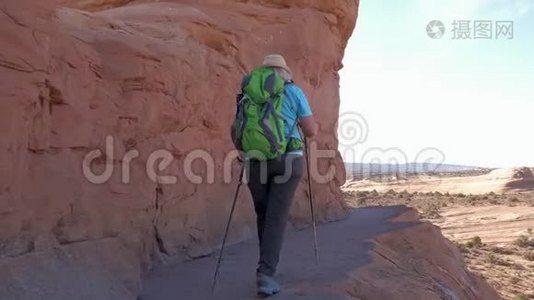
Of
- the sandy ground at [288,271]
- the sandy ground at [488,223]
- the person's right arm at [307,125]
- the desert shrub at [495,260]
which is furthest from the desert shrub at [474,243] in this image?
the person's right arm at [307,125]

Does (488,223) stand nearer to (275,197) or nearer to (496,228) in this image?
(496,228)

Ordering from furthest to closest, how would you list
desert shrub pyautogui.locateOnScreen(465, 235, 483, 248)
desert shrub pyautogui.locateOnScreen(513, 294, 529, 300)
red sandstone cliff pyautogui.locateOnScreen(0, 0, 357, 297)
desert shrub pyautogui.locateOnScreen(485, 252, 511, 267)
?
desert shrub pyautogui.locateOnScreen(465, 235, 483, 248)
desert shrub pyautogui.locateOnScreen(485, 252, 511, 267)
desert shrub pyautogui.locateOnScreen(513, 294, 529, 300)
red sandstone cliff pyautogui.locateOnScreen(0, 0, 357, 297)

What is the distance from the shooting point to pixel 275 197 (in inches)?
184

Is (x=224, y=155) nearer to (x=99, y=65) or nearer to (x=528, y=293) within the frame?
(x=99, y=65)

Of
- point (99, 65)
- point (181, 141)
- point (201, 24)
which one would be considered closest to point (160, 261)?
point (181, 141)

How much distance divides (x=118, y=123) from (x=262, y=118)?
188cm

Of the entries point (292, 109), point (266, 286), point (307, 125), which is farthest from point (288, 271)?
point (292, 109)

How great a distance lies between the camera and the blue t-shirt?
4676mm

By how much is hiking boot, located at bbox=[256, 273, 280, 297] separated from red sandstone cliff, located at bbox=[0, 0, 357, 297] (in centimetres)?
114

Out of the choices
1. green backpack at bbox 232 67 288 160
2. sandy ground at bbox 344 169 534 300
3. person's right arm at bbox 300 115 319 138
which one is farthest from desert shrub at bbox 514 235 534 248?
green backpack at bbox 232 67 288 160

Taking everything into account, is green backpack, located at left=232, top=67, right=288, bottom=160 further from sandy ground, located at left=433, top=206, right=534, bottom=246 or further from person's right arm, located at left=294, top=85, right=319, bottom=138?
sandy ground, located at left=433, top=206, right=534, bottom=246

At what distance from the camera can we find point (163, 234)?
20.2 feet

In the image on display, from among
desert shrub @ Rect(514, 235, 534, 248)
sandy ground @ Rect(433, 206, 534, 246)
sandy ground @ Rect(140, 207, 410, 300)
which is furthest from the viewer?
sandy ground @ Rect(433, 206, 534, 246)

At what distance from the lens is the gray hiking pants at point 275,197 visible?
462 centimetres
